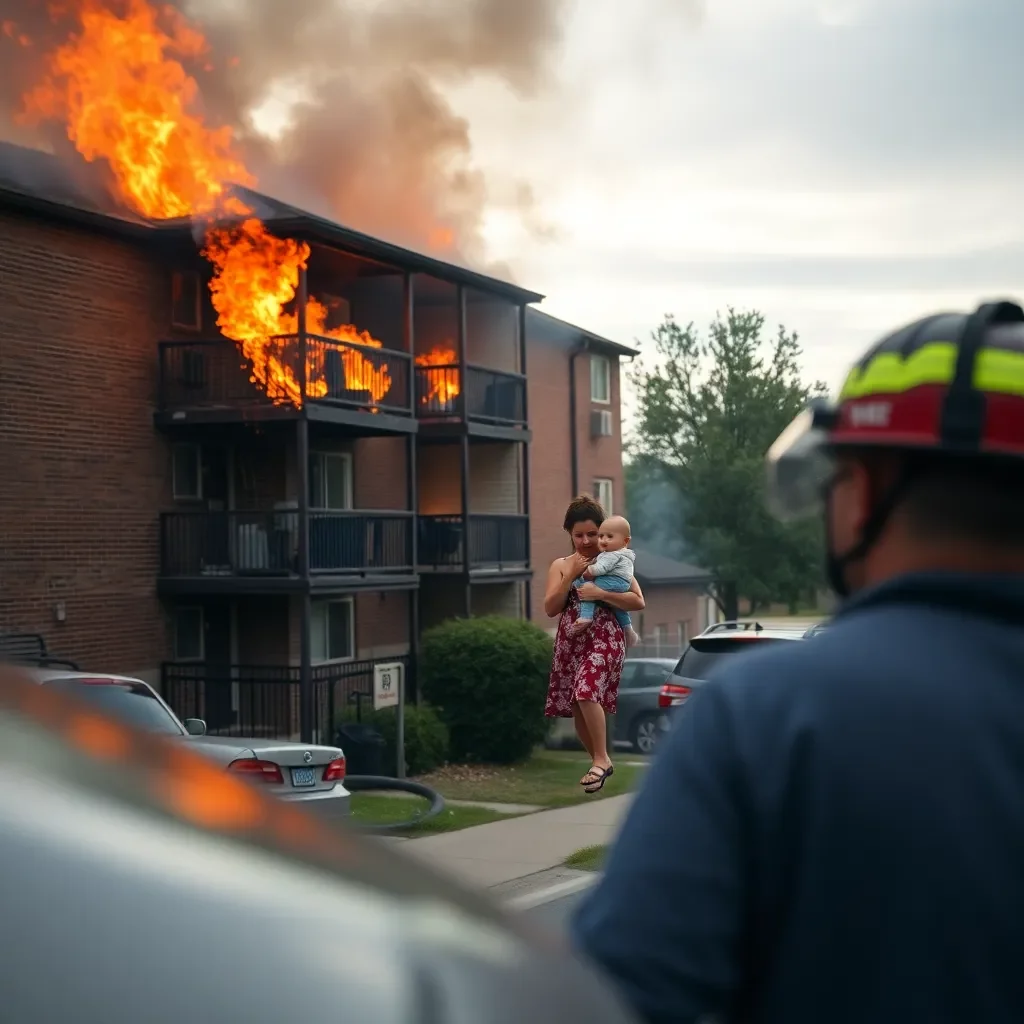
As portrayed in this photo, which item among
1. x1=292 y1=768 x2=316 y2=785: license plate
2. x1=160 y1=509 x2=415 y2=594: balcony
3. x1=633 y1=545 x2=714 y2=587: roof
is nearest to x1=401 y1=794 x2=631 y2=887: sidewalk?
x1=292 y1=768 x2=316 y2=785: license plate

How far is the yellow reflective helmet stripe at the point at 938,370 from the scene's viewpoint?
6.08ft

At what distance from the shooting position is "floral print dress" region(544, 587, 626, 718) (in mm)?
8477

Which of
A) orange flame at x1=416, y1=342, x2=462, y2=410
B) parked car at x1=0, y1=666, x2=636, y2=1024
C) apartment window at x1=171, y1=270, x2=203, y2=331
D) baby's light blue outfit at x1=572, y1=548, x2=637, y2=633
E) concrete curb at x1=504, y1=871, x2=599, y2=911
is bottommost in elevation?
concrete curb at x1=504, y1=871, x2=599, y2=911

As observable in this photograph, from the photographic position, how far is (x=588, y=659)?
28.1 ft

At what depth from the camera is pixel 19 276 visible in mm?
19734

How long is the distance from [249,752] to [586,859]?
8.68 ft

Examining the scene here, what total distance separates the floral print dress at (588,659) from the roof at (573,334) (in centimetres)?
2444

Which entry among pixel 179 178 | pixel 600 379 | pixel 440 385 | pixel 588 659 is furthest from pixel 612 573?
pixel 600 379

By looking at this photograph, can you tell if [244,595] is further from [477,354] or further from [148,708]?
[148,708]

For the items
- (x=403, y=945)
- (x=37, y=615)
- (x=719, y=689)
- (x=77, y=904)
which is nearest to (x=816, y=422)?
(x=719, y=689)

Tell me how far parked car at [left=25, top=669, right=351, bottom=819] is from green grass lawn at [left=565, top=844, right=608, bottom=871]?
1.91 m

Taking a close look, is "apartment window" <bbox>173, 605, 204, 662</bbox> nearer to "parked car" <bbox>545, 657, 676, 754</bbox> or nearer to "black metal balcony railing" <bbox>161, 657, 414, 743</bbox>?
"black metal balcony railing" <bbox>161, 657, 414, 743</bbox>

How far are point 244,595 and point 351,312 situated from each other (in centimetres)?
619

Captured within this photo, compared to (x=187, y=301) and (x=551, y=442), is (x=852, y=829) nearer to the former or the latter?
(x=187, y=301)
